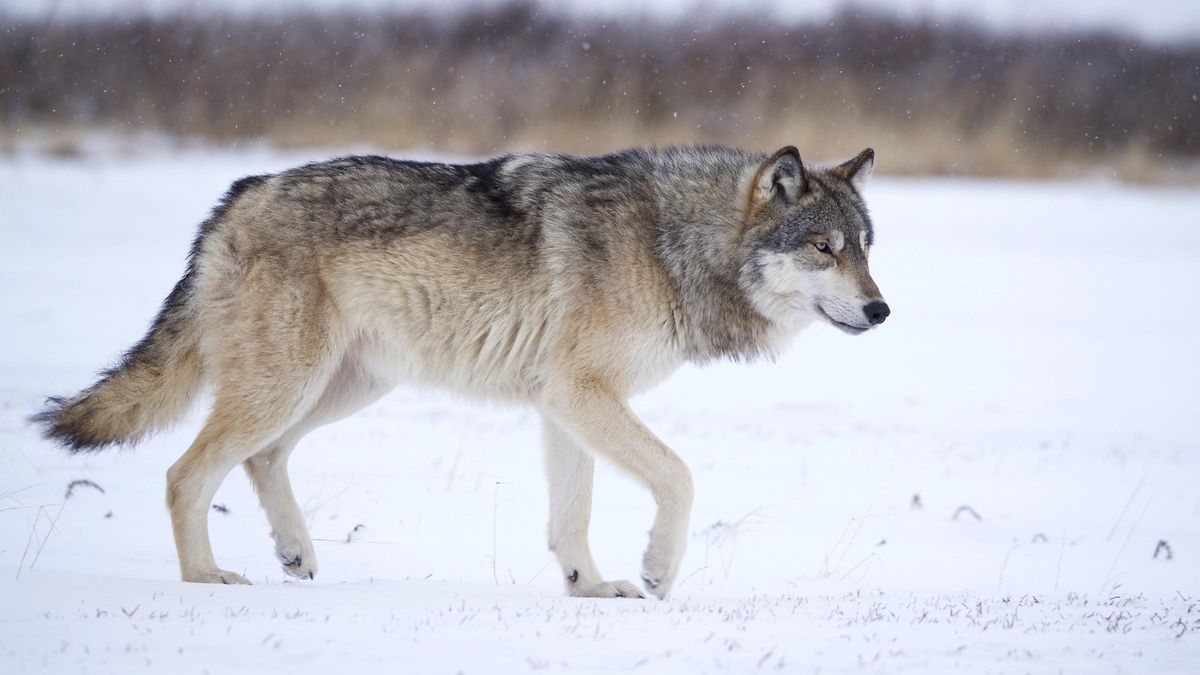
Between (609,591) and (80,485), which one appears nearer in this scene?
(609,591)

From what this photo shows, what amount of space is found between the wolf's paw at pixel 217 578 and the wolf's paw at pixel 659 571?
162cm

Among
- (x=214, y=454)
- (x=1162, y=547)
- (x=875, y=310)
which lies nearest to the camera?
(x=214, y=454)

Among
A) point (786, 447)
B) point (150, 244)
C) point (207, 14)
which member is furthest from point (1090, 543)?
point (207, 14)

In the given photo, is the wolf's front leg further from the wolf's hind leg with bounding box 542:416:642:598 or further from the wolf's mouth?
the wolf's mouth

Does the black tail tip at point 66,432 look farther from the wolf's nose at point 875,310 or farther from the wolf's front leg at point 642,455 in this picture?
the wolf's nose at point 875,310

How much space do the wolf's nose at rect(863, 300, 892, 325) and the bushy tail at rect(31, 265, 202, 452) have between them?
9.63 feet

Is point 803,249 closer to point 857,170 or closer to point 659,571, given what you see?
point 857,170

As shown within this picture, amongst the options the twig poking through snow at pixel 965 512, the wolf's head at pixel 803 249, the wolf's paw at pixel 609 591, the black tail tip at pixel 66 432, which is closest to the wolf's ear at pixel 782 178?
the wolf's head at pixel 803 249

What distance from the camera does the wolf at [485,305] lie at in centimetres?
527

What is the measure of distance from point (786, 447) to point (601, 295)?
12.9 feet

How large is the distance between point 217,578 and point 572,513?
155 cm

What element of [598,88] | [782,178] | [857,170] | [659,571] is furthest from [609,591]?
[598,88]

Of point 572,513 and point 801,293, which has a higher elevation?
point 801,293

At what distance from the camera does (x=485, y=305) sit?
18.0 ft
